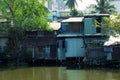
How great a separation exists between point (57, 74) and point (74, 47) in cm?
836

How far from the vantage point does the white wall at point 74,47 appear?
3559cm

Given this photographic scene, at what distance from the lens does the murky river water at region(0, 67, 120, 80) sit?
1019 inches

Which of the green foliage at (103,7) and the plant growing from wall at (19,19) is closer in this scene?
the plant growing from wall at (19,19)

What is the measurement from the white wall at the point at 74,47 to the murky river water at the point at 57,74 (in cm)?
493

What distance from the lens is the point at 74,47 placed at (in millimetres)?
35844

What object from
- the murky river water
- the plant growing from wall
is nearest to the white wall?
the plant growing from wall

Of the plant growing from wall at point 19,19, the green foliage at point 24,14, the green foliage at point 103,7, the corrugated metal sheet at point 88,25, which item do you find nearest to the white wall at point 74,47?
the corrugated metal sheet at point 88,25

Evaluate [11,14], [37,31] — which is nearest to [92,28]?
[37,31]

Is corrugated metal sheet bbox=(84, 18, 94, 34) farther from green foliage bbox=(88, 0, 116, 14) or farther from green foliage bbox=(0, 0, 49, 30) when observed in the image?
green foliage bbox=(88, 0, 116, 14)

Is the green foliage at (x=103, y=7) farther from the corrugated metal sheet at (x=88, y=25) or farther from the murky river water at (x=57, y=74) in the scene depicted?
the murky river water at (x=57, y=74)

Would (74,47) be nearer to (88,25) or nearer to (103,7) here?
(88,25)

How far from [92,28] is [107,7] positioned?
38.7 ft

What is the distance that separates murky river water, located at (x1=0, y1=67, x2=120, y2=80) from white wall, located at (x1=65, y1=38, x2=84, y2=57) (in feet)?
16.2

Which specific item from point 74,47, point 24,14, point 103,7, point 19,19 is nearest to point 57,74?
point 74,47
